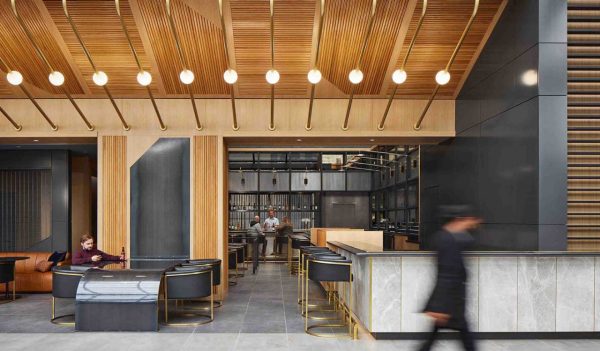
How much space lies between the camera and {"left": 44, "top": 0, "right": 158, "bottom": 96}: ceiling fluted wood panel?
7.21 m

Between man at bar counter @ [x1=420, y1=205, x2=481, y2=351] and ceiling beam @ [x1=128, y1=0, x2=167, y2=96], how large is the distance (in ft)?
16.7

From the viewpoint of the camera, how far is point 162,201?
8.77m

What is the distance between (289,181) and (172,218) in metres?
7.65

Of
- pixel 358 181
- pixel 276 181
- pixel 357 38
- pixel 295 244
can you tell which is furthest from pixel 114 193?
pixel 358 181

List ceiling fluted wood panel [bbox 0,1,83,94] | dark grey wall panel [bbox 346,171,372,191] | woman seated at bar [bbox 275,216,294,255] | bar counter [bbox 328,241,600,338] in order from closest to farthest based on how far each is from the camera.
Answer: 1. bar counter [bbox 328,241,600,338]
2. ceiling fluted wood panel [bbox 0,1,83,94]
3. woman seated at bar [bbox 275,216,294,255]
4. dark grey wall panel [bbox 346,171,372,191]

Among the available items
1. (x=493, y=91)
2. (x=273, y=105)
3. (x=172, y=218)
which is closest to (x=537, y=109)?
(x=493, y=91)

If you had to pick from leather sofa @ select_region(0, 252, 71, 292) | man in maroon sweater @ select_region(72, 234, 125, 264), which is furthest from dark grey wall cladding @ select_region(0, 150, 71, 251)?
man in maroon sweater @ select_region(72, 234, 125, 264)

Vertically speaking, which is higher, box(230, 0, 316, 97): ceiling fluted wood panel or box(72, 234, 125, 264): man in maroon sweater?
box(230, 0, 316, 97): ceiling fluted wood panel

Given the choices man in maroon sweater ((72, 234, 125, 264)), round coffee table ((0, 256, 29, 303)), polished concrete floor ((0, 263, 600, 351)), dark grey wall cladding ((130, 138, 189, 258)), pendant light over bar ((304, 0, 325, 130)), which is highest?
pendant light over bar ((304, 0, 325, 130))

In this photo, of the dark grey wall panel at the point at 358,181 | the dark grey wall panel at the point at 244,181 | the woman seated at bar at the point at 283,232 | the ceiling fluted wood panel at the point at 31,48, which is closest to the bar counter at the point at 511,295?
the ceiling fluted wood panel at the point at 31,48

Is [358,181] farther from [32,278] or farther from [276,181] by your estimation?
[32,278]

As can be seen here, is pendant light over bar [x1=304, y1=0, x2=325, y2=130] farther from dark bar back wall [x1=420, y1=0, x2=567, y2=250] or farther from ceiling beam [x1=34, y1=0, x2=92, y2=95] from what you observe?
ceiling beam [x1=34, y1=0, x2=92, y2=95]

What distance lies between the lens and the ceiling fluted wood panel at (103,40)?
7.21 meters

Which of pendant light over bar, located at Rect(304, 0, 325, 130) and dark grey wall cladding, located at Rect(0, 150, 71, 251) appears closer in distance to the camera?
pendant light over bar, located at Rect(304, 0, 325, 130)
